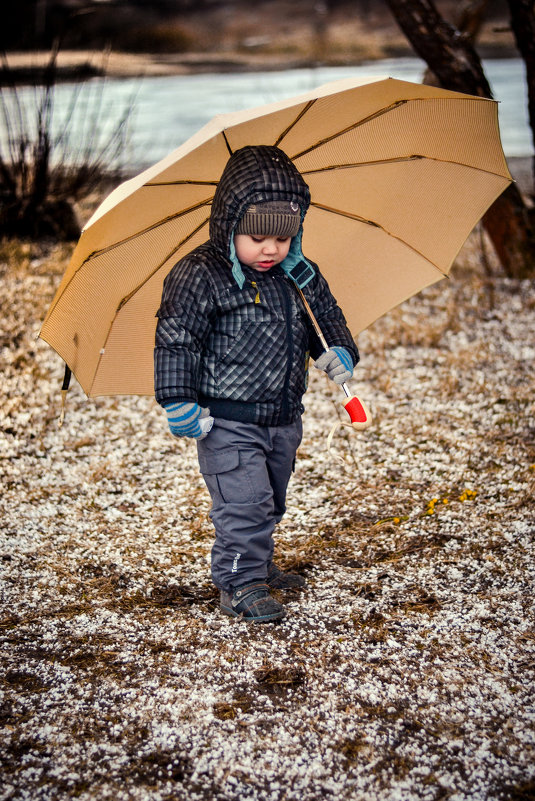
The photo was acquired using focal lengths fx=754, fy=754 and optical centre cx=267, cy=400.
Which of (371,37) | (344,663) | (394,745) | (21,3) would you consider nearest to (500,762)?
(394,745)

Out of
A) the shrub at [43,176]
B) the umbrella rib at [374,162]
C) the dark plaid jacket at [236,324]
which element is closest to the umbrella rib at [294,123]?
the dark plaid jacket at [236,324]

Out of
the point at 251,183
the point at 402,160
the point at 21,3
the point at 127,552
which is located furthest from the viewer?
the point at 21,3

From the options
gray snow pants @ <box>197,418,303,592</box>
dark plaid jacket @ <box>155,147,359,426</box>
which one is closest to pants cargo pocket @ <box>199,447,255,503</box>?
gray snow pants @ <box>197,418,303,592</box>

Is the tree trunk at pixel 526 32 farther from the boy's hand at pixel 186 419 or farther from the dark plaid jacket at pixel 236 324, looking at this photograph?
the boy's hand at pixel 186 419

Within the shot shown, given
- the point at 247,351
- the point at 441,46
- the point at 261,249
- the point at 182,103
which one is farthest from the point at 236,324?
the point at 182,103

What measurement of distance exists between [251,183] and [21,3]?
7.04m

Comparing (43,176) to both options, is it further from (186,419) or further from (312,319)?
(186,419)

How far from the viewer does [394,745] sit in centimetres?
178

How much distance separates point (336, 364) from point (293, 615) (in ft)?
2.54

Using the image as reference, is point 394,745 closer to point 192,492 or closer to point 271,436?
point 271,436

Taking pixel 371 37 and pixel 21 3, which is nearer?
pixel 21 3

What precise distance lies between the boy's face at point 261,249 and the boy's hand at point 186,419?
42 cm

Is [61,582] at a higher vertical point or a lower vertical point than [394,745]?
lower

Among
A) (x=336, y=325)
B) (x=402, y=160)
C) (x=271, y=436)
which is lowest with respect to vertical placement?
(x=271, y=436)
